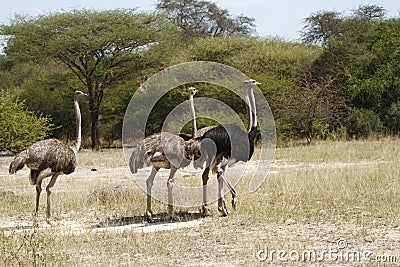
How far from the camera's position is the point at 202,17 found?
40.5m

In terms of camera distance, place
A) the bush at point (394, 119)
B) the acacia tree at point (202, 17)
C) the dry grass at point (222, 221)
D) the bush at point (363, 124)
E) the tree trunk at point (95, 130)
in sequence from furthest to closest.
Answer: the acacia tree at point (202, 17) → the tree trunk at point (95, 130) → the bush at point (394, 119) → the bush at point (363, 124) → the dry grass at point (222, 221)

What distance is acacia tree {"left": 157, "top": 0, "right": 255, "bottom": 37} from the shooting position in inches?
1577

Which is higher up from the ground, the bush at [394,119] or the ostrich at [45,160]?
the bush at [394,119]

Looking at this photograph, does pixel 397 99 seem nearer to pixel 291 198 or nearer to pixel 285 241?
pixel 291 198

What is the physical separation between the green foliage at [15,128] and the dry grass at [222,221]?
579 cm

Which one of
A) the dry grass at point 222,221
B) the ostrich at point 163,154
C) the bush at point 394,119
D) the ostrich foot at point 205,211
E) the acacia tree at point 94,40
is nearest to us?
the dry grass at point 222,221

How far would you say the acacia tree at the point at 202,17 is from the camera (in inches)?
1577

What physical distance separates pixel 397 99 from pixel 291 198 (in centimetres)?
1390

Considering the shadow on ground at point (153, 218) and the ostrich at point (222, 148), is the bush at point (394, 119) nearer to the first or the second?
the ostrich at point (222, 148)

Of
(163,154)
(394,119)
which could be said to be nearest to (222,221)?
(163,154)

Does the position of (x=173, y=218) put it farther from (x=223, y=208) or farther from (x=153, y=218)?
(x=223, y=208)

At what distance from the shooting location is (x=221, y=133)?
828 centimetres

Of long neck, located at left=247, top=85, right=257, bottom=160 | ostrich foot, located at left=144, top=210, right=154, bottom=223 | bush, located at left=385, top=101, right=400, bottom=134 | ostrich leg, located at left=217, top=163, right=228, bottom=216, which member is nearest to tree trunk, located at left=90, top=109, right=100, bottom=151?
bush, located at left=385, top=101, right=400, bottom=134

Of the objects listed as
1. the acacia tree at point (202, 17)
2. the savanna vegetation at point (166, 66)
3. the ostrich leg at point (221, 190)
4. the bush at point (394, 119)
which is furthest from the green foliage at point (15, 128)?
the acacia tree at point (202, 17)
